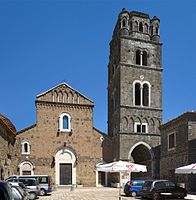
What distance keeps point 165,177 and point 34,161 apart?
14.3 meters

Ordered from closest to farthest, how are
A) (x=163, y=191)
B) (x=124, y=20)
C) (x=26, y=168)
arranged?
(x=163, y=191) < (x=26, y=168) < (x=124, y=20)

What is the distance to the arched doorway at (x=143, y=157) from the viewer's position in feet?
122

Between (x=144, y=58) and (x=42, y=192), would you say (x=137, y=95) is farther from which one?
(x=42, y=192)

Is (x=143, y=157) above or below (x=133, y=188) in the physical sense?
above

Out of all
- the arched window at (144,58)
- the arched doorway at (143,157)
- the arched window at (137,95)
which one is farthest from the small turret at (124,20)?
the arched doorway at (143,157)

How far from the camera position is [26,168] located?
35.4 meters

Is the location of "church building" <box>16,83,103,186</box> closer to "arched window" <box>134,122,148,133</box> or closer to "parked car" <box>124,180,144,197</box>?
"arched window" <box>134,122,148,133</box>

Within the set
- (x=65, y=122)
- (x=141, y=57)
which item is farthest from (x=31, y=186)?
(x=141, y=57)

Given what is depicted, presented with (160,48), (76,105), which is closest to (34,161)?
(76,105)

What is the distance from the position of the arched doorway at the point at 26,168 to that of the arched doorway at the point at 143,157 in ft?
35.9

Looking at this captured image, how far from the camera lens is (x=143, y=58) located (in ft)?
134

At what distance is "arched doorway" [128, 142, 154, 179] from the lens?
122 feet

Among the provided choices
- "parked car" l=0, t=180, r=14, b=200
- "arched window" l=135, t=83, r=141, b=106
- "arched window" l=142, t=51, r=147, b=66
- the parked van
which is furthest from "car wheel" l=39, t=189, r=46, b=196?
"arched window" l=142, t=51, r=147, b=66

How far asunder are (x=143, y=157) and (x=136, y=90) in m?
8.35
